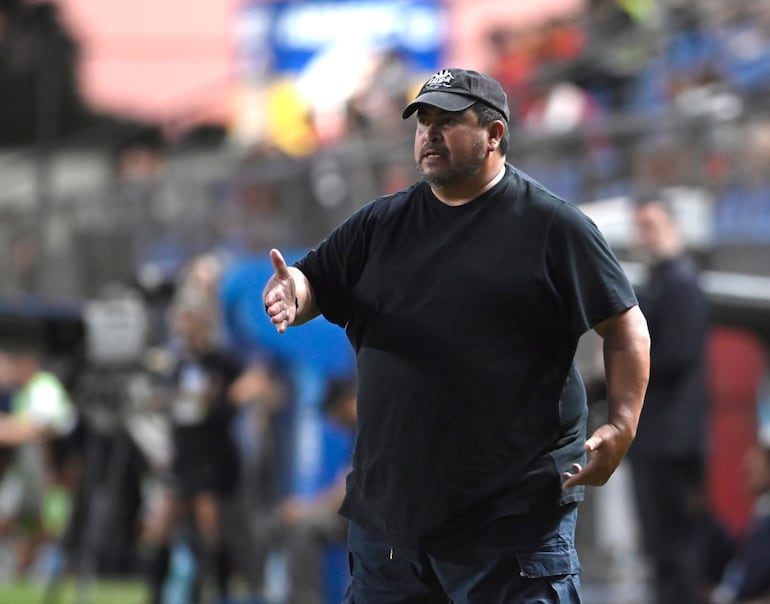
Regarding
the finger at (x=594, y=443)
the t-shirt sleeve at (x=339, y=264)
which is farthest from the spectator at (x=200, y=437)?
the finger at (x=594, y=443)

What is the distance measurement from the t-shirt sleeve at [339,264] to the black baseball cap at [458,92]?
0.40 meters

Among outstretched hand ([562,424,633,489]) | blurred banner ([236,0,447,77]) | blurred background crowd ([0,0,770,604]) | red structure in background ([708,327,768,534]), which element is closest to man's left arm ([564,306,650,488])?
outstretched hand ([562,424,633,489])

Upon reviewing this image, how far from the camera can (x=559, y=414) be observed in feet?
15.8

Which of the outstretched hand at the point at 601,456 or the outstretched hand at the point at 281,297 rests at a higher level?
the outstretched hand at the point at 281,297

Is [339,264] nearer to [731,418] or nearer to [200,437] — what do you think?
[200,437]

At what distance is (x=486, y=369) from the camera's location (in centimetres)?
474

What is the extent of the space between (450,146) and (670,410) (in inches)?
188

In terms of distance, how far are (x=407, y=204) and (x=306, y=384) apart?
5534 mm

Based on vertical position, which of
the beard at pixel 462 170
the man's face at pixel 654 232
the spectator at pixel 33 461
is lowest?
the spectator at pixel 33 461

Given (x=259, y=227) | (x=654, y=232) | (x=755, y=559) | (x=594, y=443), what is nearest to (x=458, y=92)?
(x=594, y=443)

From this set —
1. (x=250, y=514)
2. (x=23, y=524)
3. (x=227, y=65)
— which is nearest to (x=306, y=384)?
(x=250, y=514)

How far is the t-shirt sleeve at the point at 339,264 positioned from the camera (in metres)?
5.02

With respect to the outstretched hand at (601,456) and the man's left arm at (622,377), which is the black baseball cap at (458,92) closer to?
the man's left arm at (622,377)

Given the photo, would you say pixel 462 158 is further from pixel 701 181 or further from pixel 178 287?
pixel 178 287
